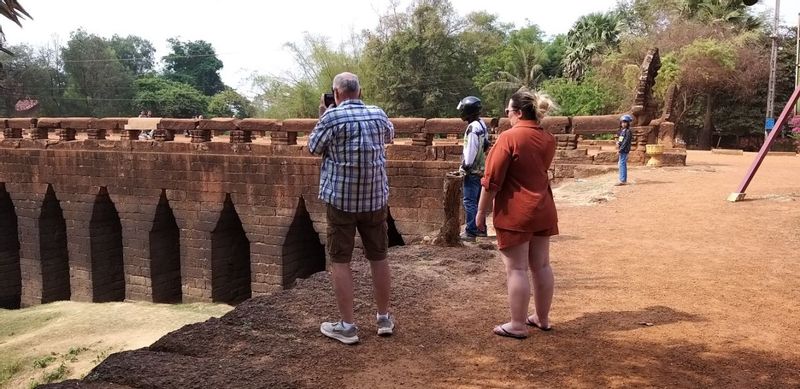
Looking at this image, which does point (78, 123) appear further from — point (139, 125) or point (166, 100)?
point (166, 100)

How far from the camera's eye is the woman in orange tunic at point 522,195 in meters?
3.61

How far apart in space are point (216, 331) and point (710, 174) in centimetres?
1187

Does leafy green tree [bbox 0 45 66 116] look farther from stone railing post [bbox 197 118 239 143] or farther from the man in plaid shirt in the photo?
the man in plaid shirt

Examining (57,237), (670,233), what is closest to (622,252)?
(670,233)

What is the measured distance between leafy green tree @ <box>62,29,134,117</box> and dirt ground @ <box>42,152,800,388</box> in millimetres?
46679

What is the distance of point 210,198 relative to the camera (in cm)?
1266

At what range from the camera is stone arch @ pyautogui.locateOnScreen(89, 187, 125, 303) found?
45.5 feet

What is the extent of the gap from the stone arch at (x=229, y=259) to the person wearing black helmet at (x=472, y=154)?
7.03 m

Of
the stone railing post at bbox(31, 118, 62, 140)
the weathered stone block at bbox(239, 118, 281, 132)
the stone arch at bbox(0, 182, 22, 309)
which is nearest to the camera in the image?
the weathered stone block at bbox(239, 118, 281, 132)

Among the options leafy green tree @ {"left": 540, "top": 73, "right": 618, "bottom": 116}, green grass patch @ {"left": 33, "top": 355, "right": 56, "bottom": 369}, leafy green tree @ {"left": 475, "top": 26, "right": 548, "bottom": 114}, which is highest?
leafy green tree @ {"left": 475, "top": 26, "right": 548, "bottom": 114}

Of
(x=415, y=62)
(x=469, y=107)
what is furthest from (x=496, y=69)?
(x=469, y=107)

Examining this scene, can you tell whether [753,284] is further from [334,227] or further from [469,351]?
[334,227]

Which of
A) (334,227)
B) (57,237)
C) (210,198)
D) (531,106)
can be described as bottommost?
(57,237)

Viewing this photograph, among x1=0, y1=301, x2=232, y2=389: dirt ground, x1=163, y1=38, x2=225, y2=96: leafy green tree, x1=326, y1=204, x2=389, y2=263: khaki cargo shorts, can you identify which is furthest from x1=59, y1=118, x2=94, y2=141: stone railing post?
x1=163, y1=38, x2=225, y2=96: leafy green tree
